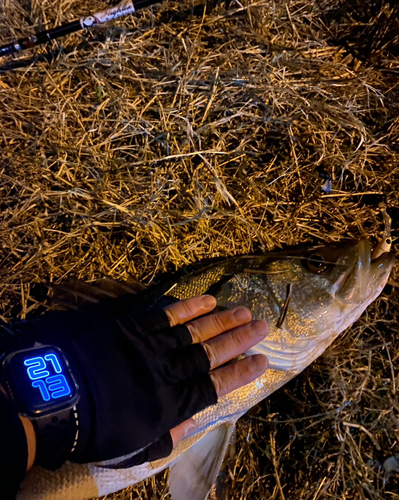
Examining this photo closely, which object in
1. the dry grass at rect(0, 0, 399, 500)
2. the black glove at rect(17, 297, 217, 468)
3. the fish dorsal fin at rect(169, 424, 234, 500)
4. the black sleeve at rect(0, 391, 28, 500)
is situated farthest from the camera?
the dry grass at rect(0, 0, 399, 500)

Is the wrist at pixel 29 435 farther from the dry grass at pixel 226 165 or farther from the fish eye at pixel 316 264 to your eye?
the fish eye at pixel 316 264

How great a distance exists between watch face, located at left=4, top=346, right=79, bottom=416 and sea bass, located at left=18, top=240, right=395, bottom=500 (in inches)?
19.5

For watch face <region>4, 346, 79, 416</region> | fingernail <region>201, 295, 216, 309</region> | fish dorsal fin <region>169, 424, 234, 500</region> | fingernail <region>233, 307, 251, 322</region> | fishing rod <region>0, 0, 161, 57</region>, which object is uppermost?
A: fishing rod <region>0, 0, 161, 57</region>

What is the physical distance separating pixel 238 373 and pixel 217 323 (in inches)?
10.2

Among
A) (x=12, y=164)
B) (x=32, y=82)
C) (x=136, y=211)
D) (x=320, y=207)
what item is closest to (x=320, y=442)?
(x=320, y=207)

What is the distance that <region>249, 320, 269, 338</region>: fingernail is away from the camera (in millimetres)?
1774

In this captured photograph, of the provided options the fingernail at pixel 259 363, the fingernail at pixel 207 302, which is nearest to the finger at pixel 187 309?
the fingernail at pixel 207 302

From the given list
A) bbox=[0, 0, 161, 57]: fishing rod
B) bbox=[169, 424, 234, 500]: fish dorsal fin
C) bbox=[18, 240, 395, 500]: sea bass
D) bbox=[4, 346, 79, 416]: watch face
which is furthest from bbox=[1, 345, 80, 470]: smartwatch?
bbox=[0, 0, 161, 57]: fishing rod

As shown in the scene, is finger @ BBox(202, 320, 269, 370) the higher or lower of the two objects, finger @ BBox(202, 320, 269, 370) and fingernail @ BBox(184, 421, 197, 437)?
the higher

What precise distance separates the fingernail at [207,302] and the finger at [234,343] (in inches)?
6.6

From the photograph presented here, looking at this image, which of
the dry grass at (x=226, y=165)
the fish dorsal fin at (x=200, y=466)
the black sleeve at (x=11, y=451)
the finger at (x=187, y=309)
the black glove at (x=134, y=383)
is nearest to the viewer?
the black sleeve at (x=11, y=451)

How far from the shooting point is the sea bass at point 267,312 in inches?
70.7

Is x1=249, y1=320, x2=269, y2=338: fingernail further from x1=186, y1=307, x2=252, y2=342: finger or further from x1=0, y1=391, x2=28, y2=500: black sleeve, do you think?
x1=0, y1=391, x2=28, y2=500: black sleeve

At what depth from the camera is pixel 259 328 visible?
70.1 inches
